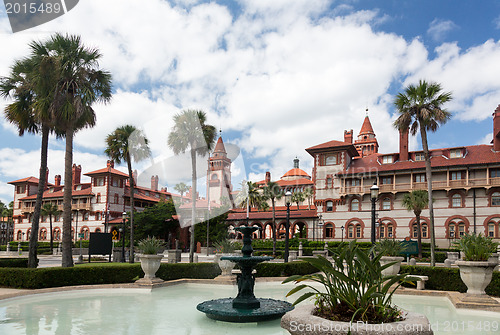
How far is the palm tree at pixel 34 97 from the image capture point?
63.0 feet

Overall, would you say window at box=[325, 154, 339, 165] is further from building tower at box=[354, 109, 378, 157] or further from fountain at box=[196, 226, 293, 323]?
fountain at box=[196, 226, 293, 323]

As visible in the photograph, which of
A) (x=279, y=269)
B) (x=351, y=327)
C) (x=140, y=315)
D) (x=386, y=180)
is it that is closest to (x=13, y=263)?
(x=140, y=315)

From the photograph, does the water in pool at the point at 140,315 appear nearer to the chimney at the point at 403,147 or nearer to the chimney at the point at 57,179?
the chimney at the point at 403,147

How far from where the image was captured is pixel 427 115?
26547mm

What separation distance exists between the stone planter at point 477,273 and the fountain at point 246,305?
18.2 feet

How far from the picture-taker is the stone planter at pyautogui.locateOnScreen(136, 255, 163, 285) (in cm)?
1570

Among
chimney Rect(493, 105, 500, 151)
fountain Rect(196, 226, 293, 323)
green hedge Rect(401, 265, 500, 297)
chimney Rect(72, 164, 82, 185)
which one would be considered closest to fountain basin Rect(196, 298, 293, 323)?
fountain Rect(196, 226, 293, 323)

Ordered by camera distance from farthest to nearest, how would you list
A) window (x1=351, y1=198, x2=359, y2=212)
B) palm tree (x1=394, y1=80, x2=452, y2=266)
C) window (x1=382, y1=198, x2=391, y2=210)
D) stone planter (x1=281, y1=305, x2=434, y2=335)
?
1. window (x1=351, y1=198, x2=359, y2=212)
2. window (x1=382, y1=198, x2=391, y2=210)
3. palm tree (x1=394, y1=80, x2=452, y2=266)
4. stone planter (x1=281, y1=305, x2=434, y2=335)

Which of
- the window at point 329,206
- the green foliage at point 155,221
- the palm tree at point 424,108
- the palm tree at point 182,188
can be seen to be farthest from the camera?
the palm tree at point 182,188

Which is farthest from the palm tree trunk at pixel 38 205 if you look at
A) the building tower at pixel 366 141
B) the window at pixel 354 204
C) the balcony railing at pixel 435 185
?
the building tower at pixel 366 141

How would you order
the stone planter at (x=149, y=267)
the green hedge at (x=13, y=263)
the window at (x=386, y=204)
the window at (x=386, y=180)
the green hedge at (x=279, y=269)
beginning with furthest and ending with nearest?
the window at (x=386, y=180), the window at (x=386, y=204), the green hedge at (x=13, y=263), the green hedge at (x=279, y=269), the stone planter at (x=149, y=267)

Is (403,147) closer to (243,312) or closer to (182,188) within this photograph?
(243,312)

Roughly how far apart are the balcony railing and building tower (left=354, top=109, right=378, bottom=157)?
4390cm

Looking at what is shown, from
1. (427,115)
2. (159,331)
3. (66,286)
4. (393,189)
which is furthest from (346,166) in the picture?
(159,331)
